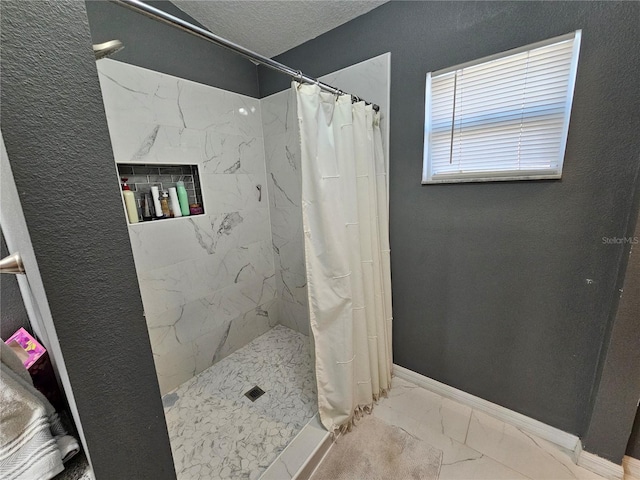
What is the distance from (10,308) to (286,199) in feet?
5.44

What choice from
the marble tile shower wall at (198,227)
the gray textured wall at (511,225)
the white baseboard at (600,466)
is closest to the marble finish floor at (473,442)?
the white baseboard at (600,466)

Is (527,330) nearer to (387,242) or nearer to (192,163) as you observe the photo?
(387,242)

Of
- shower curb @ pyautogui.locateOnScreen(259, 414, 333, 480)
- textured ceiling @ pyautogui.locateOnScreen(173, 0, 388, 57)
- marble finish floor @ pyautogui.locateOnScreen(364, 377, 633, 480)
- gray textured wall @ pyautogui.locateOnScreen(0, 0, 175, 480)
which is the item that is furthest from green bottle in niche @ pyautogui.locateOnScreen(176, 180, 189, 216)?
marble finish floor @ pyautogui.locateOnScreen(364, 377, 633, 480)

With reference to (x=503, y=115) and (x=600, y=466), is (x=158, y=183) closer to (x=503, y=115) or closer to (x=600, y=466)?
(x=503, y=115)

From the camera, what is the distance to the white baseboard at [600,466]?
1154 millimetres

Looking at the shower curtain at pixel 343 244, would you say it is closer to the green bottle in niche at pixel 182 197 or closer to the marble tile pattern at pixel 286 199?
the marble tile pattern at pixel 286 199

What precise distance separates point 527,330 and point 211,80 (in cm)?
258

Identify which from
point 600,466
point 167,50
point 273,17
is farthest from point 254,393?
point 273,17

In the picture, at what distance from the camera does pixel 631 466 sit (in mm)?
1178

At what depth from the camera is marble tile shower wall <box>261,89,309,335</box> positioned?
2.04 m

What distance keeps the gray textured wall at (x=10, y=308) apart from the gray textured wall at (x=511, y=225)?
5.56ft

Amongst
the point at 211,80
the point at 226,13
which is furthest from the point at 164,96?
the point at 226,13

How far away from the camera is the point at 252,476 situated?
1229 millimetres

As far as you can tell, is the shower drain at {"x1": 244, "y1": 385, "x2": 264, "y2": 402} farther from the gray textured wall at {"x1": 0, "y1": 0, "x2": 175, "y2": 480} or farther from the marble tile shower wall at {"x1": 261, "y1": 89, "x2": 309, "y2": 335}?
the gray textured wall at {"x1": 0, "y1": 0, "x2": 175, "y2": 480}
